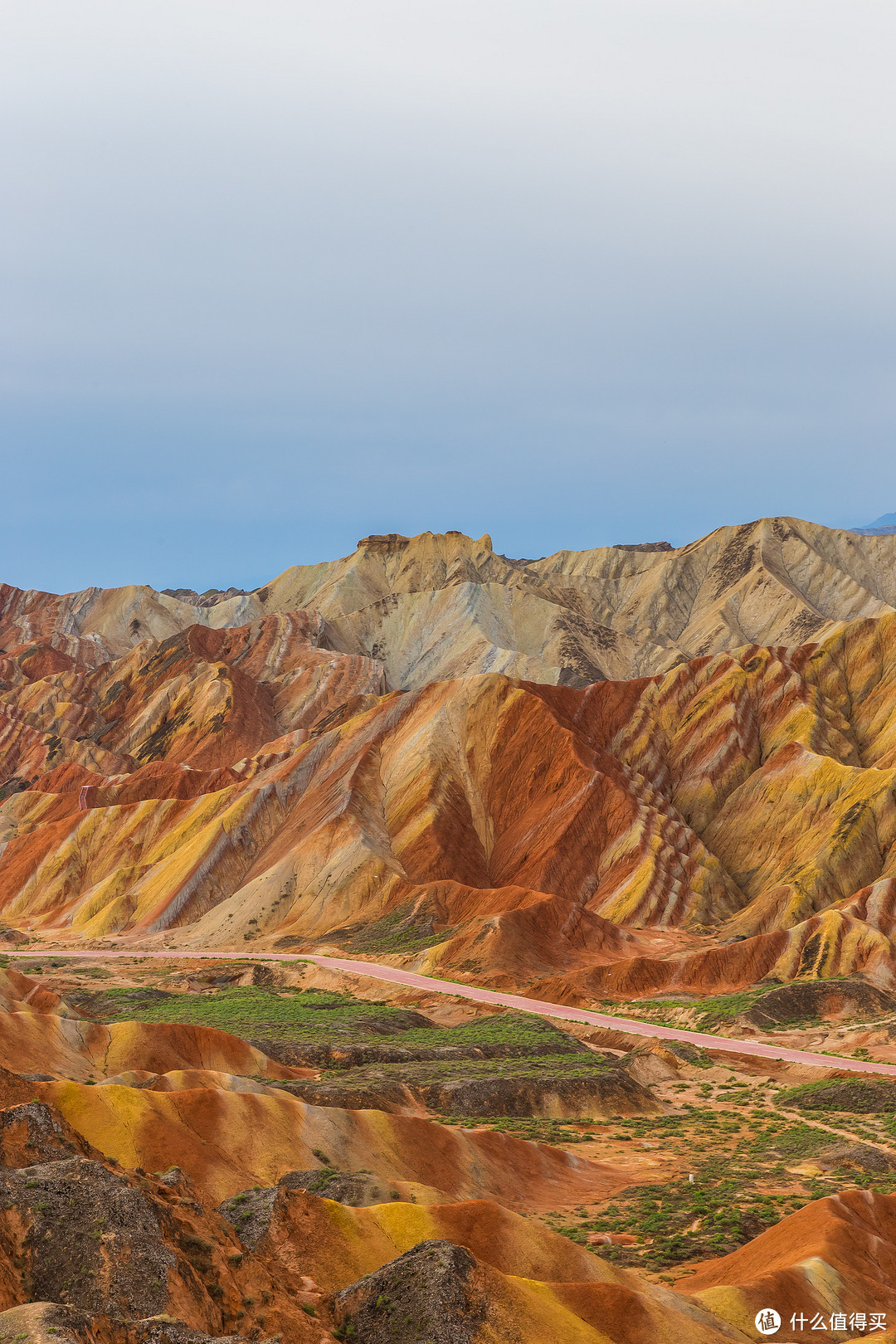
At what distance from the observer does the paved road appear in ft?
165

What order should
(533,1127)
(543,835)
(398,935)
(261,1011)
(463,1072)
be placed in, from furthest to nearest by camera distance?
1. (543,835)
2. (398,935)
3. (261,1011)
4. (463,1072)
5. (533,1127)

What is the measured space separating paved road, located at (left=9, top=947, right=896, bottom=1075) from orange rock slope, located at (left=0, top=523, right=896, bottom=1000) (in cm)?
303

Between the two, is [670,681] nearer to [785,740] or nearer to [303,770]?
[785,740]

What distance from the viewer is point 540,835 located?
3573 inches

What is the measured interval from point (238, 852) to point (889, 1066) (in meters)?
61.4

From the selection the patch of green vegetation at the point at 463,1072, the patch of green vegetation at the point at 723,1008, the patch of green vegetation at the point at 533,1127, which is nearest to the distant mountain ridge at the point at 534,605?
the patch of green vegetation at the point at 723,1008

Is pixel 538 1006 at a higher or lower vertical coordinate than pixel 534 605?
lower

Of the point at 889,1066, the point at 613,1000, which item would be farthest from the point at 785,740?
the point at 889,1066

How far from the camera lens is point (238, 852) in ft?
311

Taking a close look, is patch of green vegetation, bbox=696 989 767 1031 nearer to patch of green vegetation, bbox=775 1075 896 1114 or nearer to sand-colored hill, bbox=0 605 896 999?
sand-colored hill, bbox=0 605 896 999

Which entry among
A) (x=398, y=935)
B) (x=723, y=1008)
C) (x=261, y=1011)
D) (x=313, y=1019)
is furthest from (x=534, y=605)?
(x=313, y=1019)

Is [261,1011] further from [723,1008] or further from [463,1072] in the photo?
[723,1008]

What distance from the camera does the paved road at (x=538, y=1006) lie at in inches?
1980

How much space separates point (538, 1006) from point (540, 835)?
97.5 ft
